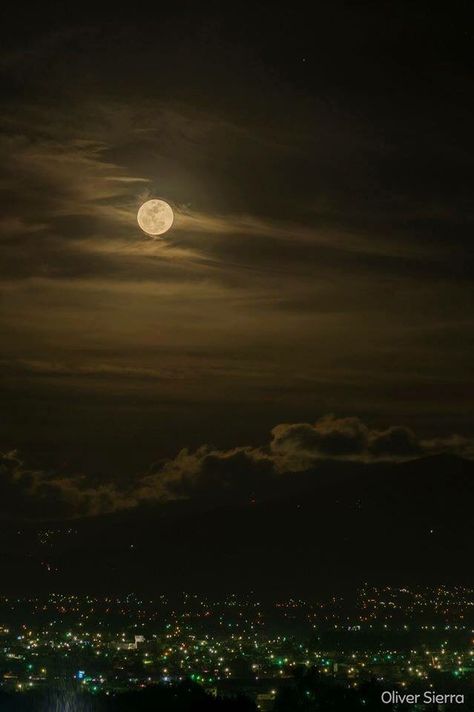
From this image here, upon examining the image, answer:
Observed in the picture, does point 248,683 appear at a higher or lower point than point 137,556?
lower

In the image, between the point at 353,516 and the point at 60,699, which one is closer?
the point at 60,699

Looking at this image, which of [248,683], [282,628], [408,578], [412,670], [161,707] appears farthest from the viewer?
[408,578]

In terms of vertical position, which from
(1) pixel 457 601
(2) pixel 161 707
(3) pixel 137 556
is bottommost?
(2) pixel 161 707

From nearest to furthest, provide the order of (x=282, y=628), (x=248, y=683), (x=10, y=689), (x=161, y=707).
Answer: (x=161, y=707) → (x=10, y=689) → (x=248, y=683) → (x=282, y=628)

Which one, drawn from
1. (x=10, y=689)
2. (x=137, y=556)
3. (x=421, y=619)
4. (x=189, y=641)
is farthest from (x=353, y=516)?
(x=10, y=689)

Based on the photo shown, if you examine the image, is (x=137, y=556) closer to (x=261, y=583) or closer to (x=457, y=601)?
(x=261, y=583)

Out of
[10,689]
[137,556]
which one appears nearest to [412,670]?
[10,689]
